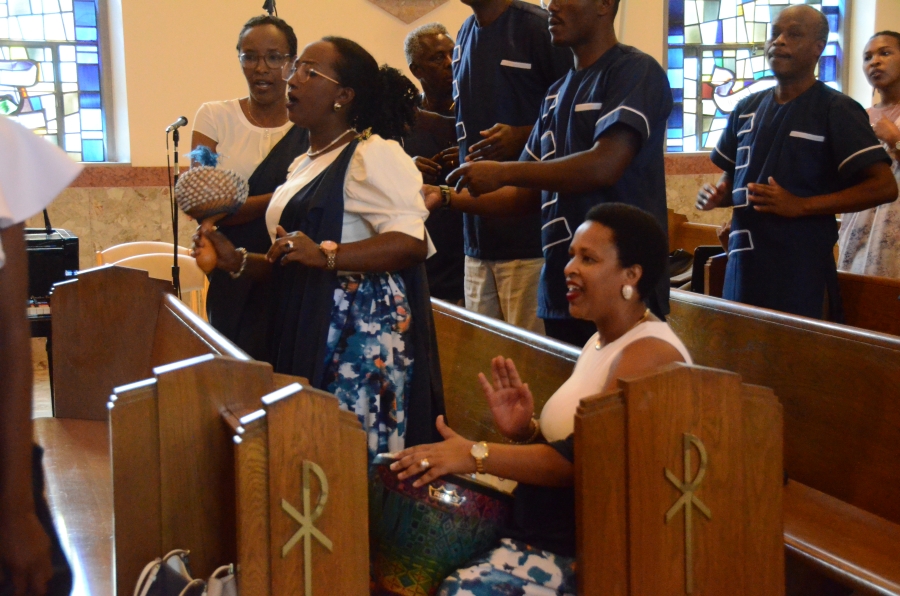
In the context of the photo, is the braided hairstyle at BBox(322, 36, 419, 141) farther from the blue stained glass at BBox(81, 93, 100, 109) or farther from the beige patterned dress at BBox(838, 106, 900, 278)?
the blue stained glass at BBox(81, 93, 100, 109)

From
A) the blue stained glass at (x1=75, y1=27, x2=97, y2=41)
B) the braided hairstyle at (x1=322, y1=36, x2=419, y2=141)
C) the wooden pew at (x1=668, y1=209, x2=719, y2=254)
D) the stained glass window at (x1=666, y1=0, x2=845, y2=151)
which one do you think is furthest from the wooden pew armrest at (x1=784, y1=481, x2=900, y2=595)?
the stained glass window at (x1=666, y1=0, x2=845, y2=151)

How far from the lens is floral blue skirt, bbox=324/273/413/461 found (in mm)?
2340

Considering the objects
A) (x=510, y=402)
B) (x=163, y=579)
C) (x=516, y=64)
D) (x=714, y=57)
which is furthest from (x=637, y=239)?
(x=714, y=57)

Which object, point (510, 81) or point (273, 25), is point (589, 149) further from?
point (273, 25)

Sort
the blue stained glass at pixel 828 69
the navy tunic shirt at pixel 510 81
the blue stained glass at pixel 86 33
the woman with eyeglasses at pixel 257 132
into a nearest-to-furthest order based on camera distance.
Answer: the woman with eyeglasses at pixel 257 132 < the navy tunic shirt at pixel 510 81 < the blue stained glass at pixel 86 33 < the blue stained glass at pixel 828 69

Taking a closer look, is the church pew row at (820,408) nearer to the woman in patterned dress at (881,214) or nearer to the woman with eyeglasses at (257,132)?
the woman with eyeglasses at (257,132)

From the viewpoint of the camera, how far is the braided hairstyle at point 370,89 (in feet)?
8.25

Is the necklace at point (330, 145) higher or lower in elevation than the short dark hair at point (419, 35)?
lower

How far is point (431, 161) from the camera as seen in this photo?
3732mm

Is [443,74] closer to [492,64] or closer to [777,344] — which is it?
[492,64]

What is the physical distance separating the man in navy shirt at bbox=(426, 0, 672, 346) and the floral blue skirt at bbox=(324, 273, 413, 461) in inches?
17.9

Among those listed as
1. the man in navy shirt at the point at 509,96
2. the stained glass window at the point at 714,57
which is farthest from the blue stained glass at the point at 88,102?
the stained glass window at the point at 714,57

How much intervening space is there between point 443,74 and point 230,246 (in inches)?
73.5

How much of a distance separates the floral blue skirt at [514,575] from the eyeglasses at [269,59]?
1868 mm
